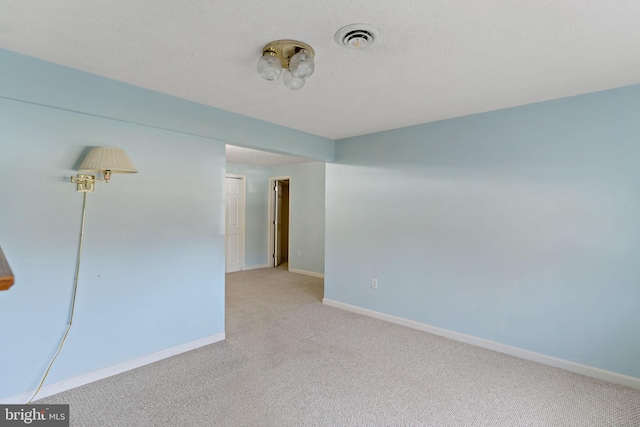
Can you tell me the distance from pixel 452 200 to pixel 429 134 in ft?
2.53

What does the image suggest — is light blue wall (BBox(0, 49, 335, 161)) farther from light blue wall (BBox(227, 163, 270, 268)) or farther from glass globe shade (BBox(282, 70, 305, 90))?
light blue wall (BBox(227, 163, 270, 268))

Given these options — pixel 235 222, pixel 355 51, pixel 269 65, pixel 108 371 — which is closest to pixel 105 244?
pixel 108 371

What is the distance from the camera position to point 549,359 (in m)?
2.66

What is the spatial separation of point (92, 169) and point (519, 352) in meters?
3.82

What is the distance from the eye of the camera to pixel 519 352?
9.20ft

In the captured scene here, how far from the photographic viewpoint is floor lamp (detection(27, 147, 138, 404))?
216 centimetres

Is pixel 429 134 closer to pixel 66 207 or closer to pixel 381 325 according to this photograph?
pixel 381 325

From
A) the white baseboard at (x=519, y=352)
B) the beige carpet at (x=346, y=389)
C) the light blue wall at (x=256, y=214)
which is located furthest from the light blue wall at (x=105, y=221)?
the light blue wall at (x=256, y=214)

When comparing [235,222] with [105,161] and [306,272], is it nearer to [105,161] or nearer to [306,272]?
[306,272]

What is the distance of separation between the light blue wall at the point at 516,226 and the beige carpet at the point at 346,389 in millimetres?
371

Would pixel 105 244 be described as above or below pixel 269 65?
below

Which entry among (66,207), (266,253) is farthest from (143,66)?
(266,253)

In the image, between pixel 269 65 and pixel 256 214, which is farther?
pixel 256 214

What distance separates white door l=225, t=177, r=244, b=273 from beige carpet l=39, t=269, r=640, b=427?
131 inches
